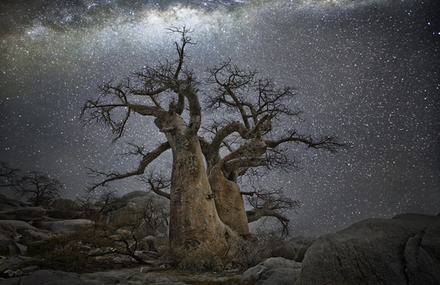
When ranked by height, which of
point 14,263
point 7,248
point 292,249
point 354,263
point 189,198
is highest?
point 189,198

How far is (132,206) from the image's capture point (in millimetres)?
14891

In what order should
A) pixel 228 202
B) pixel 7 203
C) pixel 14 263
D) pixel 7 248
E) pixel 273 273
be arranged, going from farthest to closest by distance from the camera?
pixel 7 203
pixel 228 202
pixel 7 248
pixel 14 263
pixel 273 273

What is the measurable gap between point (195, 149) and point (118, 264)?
12.5ft

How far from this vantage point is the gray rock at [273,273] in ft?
11.7

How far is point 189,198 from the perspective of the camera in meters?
7.53

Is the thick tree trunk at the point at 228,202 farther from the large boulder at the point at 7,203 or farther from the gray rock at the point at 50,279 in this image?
the large boulder at the point at 7,203

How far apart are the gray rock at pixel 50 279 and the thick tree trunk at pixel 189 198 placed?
3549 millimetres

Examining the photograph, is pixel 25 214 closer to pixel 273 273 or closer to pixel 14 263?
pixel 14 263

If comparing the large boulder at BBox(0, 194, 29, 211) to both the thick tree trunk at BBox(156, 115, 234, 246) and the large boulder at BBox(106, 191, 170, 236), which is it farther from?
the thick tree trunk at BBox(156, 115, 234, 246)

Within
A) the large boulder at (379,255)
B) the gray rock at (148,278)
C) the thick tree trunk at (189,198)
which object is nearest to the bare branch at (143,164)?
→ the thick tree trunk at (189,198)

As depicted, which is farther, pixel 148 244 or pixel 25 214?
pixel 25 214

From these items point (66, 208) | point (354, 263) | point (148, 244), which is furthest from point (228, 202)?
point (66, 208)

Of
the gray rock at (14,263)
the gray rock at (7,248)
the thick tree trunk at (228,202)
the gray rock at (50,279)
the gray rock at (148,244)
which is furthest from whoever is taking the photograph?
the thick tree trunk at (228,202)

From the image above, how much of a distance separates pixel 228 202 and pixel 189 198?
94.3 inches
